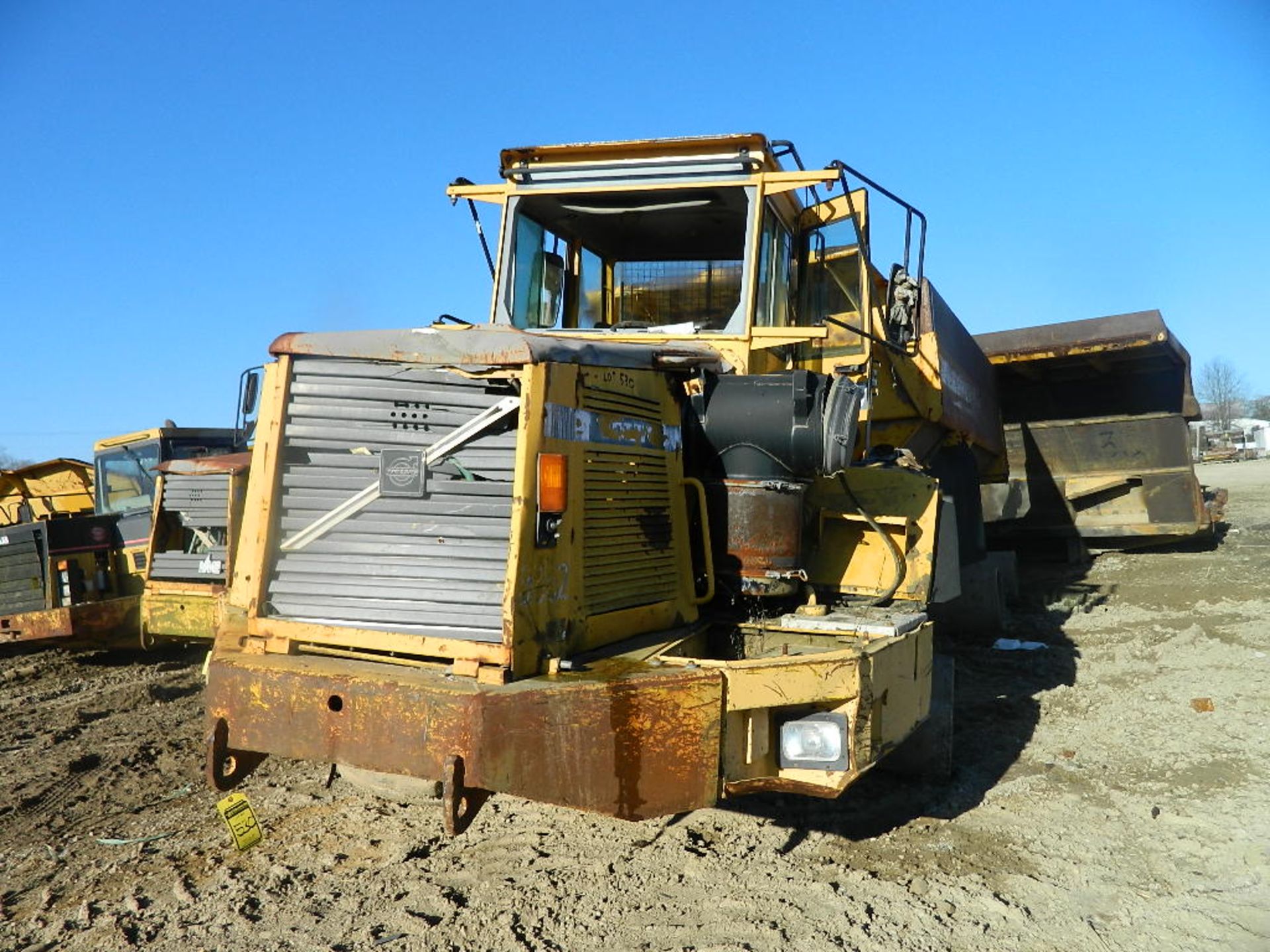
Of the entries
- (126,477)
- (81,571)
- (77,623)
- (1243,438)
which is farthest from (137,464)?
(1243,438)

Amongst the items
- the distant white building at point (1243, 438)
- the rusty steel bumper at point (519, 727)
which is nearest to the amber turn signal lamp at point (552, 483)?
the rusty steel bumper at point (519, 727)

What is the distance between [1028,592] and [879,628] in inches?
229

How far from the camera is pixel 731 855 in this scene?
3611mm

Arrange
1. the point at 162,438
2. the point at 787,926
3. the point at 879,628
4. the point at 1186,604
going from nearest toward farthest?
the point at 787,926 < the point at 879,628 < the point at 1186,604 < the point at 162,438

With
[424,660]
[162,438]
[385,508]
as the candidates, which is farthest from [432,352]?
[162,438]

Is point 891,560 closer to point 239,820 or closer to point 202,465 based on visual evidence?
point 239,820

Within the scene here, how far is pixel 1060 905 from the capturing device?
317 cm

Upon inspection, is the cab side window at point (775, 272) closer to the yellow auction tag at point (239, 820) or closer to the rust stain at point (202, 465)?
the yellow auction tag at point (239, 820)

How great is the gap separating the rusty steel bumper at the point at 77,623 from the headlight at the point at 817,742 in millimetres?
7153

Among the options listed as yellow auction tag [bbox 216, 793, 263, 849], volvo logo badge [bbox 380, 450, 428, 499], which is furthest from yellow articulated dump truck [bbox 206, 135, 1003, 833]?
yellow auction tag [bbox 216, 793, 263, 849]

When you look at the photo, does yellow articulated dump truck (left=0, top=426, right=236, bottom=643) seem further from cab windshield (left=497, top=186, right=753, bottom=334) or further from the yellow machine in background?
cab windshield (left=497, top=186, right=753, bottom=334)

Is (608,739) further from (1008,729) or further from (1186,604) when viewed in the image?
(1186,604)

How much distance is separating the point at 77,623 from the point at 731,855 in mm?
6747

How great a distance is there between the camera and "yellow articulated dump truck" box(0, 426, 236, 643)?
812 cm
